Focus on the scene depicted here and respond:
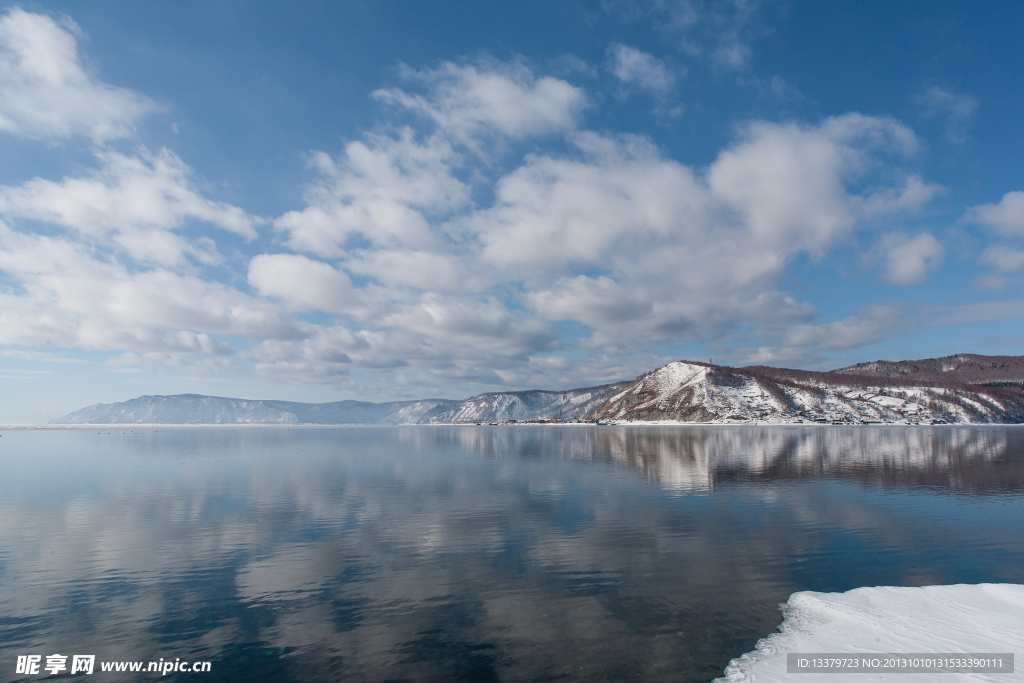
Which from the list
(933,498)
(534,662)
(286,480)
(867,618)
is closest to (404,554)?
(534,662)

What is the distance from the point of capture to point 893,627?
1741cm

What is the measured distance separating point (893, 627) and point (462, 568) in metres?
17.9

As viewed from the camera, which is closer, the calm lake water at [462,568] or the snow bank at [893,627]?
the snow bank at [893,627]

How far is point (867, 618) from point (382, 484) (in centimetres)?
4632

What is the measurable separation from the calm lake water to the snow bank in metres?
1.00

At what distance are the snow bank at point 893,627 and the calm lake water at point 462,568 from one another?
1.00m

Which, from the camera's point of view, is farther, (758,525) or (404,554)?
(758,525)

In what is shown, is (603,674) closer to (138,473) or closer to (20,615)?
(20,615)

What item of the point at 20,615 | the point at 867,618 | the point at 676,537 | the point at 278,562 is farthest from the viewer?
the point at 676,537

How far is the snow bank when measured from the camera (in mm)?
14766

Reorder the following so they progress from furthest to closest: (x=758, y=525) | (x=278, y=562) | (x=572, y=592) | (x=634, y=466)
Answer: (x=634, y=466) < (x=758, y=525) < (x=278, y=562) < (x=572, y=592)

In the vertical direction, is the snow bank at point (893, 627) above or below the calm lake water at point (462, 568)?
above

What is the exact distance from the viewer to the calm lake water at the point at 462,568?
1666 centimetres

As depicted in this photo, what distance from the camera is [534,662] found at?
15.8 m
